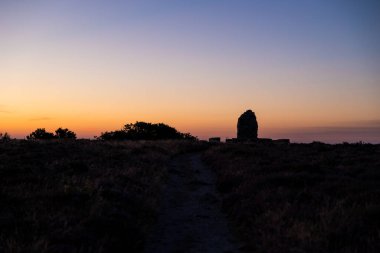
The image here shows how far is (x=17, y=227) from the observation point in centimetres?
1005

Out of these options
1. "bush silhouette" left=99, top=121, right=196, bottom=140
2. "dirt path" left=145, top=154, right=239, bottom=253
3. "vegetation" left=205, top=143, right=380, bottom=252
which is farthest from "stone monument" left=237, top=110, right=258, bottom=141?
"vegetation" left=205, top=143, right=380, bottom=252

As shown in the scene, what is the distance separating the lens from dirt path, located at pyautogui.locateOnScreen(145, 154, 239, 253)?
427 inches

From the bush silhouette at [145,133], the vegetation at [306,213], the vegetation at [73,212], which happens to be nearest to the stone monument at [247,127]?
the bush silhouette at [145,133]

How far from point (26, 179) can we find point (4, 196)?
393 centimetres

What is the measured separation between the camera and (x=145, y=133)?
77.2m

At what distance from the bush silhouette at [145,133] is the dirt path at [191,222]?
177 ft

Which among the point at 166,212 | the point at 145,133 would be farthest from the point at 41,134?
the point at 166,212

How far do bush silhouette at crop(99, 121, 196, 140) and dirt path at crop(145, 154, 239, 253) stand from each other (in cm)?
5400

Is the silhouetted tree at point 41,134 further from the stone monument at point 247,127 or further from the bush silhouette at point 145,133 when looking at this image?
the stone monument at point 247,127

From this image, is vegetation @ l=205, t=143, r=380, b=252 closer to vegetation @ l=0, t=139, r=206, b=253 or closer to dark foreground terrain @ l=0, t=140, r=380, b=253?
dark foreground terrain @ l=0, t=140, r=380, b=253

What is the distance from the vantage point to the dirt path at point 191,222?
1084 cm

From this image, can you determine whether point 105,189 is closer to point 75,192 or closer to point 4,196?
point 75,192

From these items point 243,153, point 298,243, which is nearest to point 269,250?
point 298,243

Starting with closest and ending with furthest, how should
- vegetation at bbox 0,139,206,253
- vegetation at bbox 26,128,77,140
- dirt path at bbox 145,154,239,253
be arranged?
vegetation at bbox 0,139,206,253, dirt path at bbox 145,154,239,253, vegetation at bbox 26,128,77,140
